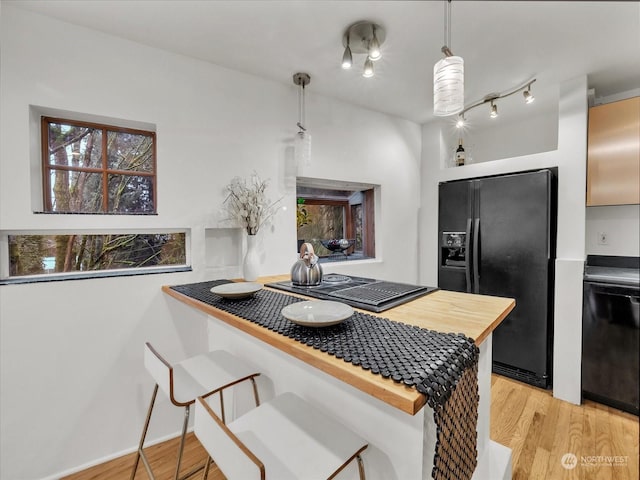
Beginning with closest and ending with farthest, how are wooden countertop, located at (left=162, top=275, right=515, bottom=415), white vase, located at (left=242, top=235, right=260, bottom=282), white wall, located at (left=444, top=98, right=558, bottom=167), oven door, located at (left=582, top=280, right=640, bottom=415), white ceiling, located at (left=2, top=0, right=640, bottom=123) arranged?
oven door, located at (left=582, top=280, right=640, bottom=415) → wooden countertop, located at (left=162, top=275, right=515, bottom=415) → white ceiling, located at (left=2, top=0, right=640, bottom=123) → white vase, located at (left=242, top=235, right=260, bottom=282) → white wall, located at (left=444, top=98, right=558, bottom=167)

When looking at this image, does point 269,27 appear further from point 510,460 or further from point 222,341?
point 510,460

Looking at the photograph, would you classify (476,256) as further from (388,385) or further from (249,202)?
(388,385)

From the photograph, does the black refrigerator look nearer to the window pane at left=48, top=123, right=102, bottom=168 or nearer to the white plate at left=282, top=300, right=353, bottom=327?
the white plate at left=282, top=300, right=353, bottom=327

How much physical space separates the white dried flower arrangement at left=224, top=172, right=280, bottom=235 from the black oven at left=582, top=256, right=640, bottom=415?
1750mm

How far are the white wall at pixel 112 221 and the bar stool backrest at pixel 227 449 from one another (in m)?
1.15

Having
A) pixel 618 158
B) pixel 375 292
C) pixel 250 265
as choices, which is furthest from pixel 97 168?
pixel 618 158

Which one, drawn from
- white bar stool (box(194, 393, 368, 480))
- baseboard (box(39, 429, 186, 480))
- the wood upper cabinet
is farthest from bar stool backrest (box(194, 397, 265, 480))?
baseboard (box(39, 429, 186, 480))

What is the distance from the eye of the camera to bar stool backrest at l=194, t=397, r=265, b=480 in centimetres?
72

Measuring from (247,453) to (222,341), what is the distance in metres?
0.99

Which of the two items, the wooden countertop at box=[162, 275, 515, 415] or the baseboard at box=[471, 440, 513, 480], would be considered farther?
the baseboard at box=[471, 440, 513, 480]

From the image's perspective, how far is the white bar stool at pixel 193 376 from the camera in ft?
3.79

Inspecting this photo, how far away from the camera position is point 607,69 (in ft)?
3.13

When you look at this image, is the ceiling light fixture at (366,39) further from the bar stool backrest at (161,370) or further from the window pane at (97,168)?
the bar stool backrest at (161,370)

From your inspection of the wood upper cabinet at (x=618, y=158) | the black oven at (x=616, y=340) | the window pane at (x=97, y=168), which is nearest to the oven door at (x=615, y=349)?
the black oven at (x=616, y=340)
